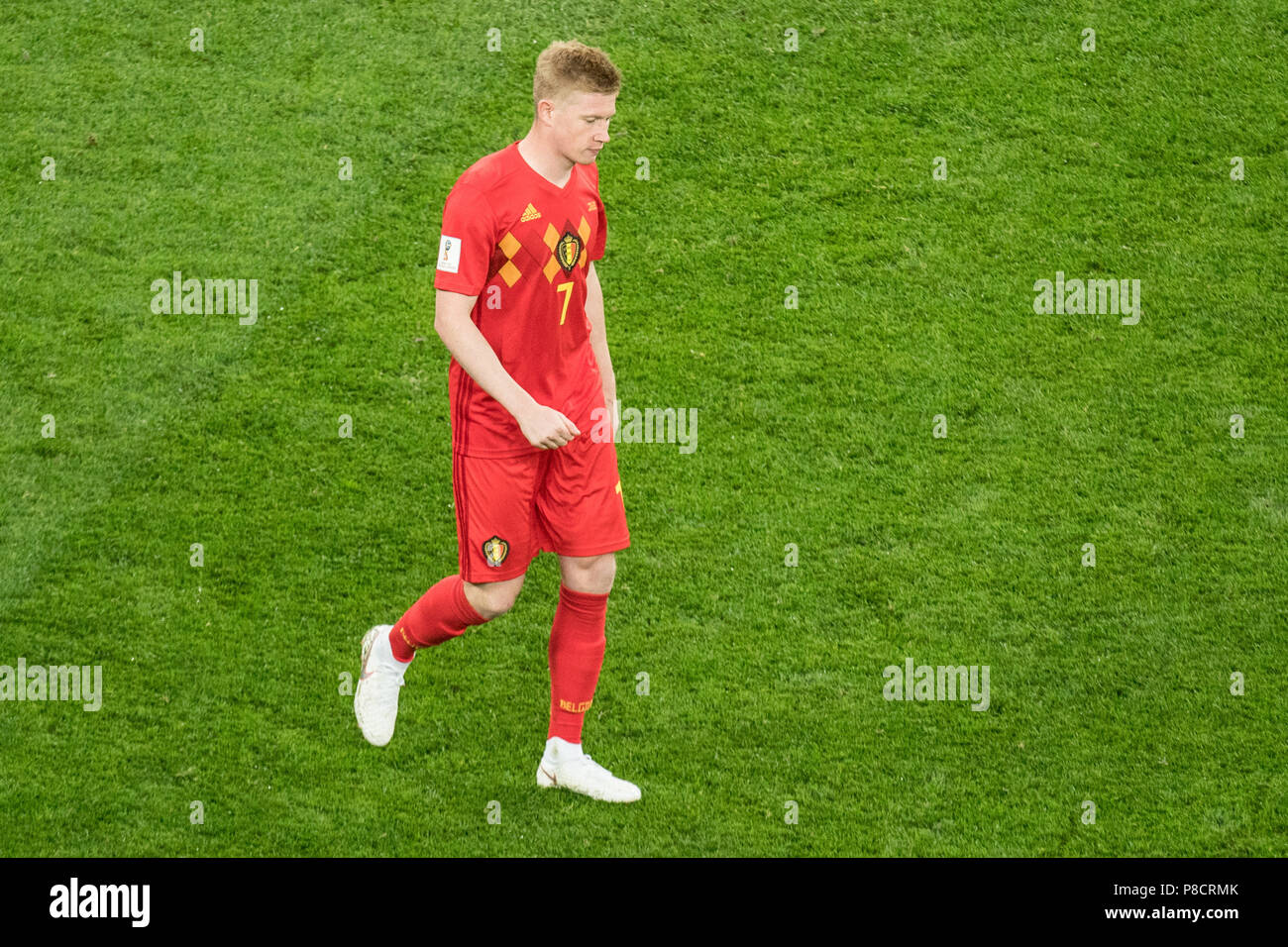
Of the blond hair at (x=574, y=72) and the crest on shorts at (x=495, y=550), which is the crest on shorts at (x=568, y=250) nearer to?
the blond hair at (x=574, y=72)

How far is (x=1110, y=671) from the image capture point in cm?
692

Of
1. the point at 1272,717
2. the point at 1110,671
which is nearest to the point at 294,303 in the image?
the point at 1110,671

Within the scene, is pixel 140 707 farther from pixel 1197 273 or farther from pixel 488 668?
Answer: pixel 1197 273

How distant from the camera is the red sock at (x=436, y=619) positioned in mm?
6055

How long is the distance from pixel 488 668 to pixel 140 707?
1.49 metres

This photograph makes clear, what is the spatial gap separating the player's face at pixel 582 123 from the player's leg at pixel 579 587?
1.06m

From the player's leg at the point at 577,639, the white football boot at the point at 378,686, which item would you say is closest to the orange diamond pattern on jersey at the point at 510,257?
the player's leg at the point at 577,639

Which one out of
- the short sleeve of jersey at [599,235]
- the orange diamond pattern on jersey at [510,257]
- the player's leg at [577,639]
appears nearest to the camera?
the orange diamond pattern on jersey at [510,257]

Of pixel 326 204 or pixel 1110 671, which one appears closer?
pixel 1110 671

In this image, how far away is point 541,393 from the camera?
19.1ft

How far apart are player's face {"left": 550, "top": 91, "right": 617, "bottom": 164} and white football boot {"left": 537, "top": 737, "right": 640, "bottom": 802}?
2340 mm

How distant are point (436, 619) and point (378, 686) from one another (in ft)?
1.74

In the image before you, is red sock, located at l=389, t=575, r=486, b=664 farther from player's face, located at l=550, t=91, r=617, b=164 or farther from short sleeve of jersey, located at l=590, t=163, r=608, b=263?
player's face, located at l=550, t=91, r=617, b=164

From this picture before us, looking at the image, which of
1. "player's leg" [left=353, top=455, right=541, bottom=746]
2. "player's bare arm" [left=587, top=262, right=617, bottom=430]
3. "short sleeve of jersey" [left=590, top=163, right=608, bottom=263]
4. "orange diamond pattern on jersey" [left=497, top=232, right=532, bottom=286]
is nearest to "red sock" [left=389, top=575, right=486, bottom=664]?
"player's leg" [left=353, top=455, right=541, bottom=746]
